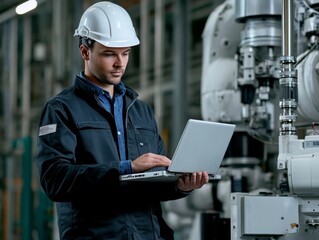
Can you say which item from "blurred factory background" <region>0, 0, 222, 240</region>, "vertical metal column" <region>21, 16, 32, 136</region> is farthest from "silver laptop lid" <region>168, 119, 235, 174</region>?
"vertical metal column" <region>21, 16, 32, 136</region>

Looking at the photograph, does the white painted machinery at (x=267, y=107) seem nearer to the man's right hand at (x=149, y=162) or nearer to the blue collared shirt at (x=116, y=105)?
the blue collared shirt at (x=116, y=105)

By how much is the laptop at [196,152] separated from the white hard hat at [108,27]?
0.56 metres

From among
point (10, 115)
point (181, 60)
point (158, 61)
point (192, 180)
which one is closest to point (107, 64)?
point (192, 180)

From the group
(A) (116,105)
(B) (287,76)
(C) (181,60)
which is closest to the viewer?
(A) (116,105)

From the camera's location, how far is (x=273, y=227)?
4.23 m

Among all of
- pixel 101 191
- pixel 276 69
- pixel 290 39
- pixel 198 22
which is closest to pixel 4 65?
pixel 198 22

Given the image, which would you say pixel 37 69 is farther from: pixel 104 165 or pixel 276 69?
pixel 104 165

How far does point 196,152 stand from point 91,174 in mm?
423

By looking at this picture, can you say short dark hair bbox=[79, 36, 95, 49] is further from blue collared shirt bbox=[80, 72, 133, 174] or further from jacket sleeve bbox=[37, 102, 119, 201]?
jacket sleeve bbox=[37, 102, 119, 201]

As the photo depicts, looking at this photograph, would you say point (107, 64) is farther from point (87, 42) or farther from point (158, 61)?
point (158, 61)

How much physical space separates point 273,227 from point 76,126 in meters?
1.25

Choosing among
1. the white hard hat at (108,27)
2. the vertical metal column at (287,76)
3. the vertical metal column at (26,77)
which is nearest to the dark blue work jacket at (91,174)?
the white hard hat at (108,27)

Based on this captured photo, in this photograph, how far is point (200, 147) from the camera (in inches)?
134

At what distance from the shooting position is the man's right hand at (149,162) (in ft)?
10.9
